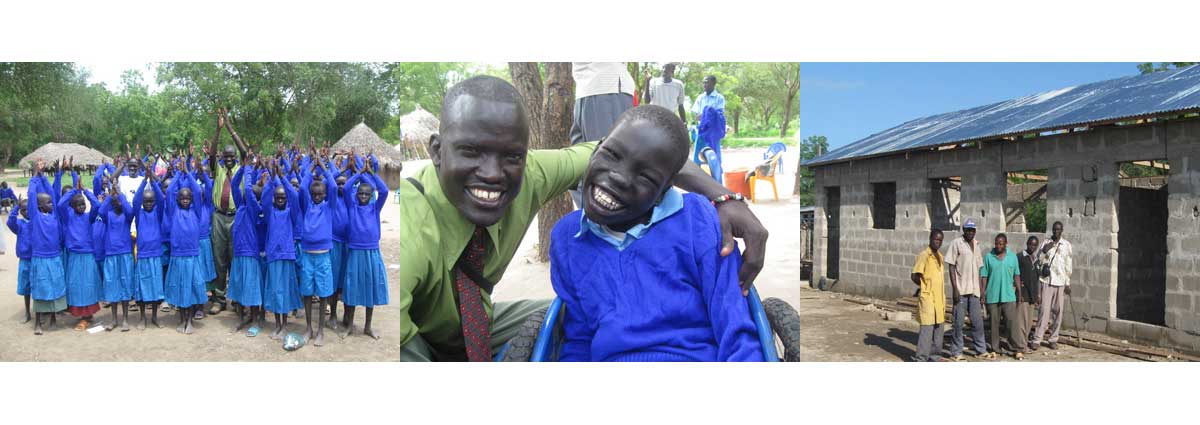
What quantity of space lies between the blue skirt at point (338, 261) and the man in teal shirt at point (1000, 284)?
18.2 feet

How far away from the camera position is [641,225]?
392 centimetres

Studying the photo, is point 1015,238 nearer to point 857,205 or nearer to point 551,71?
point 857,205

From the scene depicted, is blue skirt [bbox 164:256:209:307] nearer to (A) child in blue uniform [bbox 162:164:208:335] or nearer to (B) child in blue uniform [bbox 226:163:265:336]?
(A) child in blue uniform [bbox 162:164:208:335]

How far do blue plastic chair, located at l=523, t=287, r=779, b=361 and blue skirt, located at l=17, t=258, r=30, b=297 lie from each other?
13.0ft

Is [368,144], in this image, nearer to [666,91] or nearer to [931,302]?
[666,91]

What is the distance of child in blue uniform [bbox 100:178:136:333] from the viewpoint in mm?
5734

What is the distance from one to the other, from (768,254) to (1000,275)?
11.4 ft

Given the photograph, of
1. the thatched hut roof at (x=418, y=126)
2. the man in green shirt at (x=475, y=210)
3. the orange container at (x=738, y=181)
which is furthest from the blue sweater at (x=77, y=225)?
the orange container at (x=738, y=181)

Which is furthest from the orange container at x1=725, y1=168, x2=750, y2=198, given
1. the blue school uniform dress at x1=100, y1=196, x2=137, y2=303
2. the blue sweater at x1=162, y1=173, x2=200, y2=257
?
the blue school uniform dress at x1=100, y1=196, x2=137, y2=303

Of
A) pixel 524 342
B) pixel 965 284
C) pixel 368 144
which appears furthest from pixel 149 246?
pixel 965 284

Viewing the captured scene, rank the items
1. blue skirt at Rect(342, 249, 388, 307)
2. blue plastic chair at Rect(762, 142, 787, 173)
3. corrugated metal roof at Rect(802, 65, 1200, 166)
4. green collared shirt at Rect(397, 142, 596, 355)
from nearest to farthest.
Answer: green collared shirt at Rect(397, 142, 596, 355)
blue plastic chair at Rect(762, 142, 787, 173)
blue skirt at Rect(342, 249, 388, 307)
corrugated metal roof at Rect(802, 65, 1200, 166)

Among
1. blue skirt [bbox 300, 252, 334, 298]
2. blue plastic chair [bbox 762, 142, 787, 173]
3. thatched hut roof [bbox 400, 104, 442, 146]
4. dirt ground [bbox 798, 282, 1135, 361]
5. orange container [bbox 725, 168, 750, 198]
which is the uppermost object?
thatched hut roof [bbox 400, 104, 442, 146]

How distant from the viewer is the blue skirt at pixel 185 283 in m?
5.72

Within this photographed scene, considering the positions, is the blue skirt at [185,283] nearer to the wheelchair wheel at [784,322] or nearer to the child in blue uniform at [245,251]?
the child in blue uniform at [245,251]
